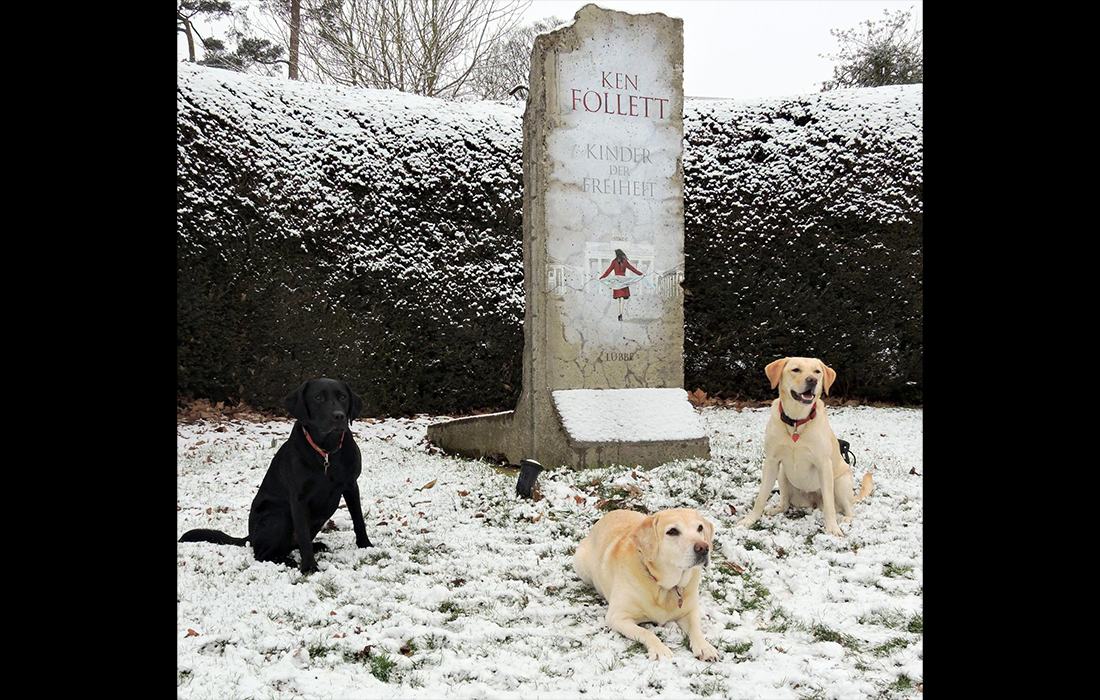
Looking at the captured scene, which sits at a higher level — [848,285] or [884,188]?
[884,188]

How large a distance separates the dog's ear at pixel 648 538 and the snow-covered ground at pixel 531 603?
32 centimetres

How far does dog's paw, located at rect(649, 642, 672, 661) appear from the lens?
2.41m

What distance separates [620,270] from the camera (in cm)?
578

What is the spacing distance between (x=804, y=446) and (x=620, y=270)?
2414 millimetres

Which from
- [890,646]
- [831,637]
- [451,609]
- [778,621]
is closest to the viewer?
[890,646]

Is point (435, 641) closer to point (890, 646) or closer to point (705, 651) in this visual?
point (705, 651)

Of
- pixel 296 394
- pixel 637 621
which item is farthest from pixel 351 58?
pixel 637 621

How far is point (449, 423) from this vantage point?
A: 262 inches

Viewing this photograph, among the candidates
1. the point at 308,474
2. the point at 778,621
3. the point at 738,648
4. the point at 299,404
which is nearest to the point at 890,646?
the point at 778,621

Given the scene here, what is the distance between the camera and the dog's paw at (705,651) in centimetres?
241

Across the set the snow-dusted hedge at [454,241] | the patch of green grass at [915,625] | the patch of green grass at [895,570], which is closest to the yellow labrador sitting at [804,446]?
the patch of green grass at [895,570]
